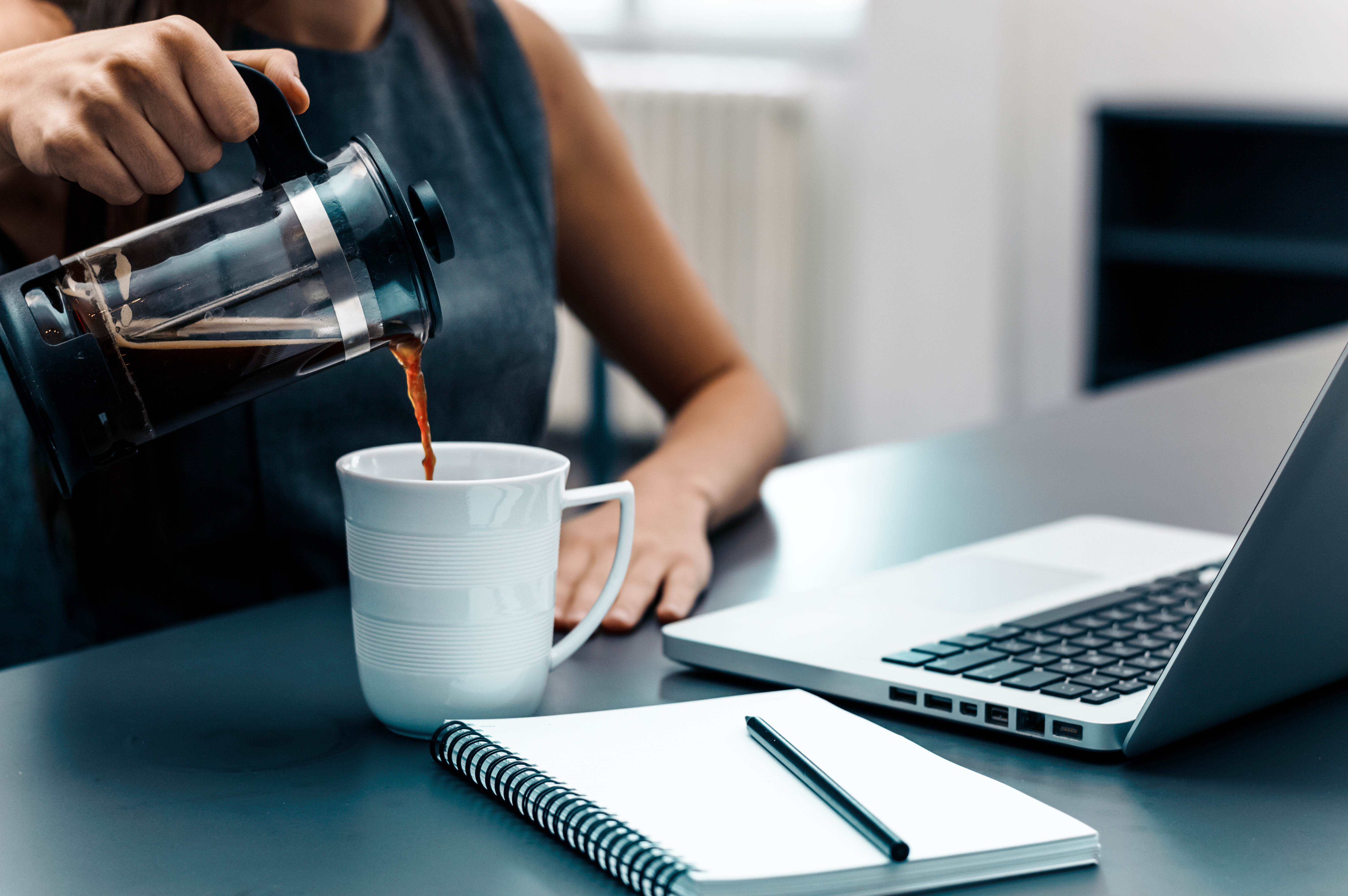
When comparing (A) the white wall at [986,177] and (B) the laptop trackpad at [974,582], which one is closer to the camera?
(B) the laptop trackpad at [974,582]

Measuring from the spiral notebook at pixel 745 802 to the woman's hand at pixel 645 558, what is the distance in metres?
0.18

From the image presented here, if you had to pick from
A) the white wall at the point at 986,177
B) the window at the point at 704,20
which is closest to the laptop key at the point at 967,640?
the white wall at the point at 986,177

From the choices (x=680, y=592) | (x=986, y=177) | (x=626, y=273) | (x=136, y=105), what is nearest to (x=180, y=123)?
(x=136, y=105)

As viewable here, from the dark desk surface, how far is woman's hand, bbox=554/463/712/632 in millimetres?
19

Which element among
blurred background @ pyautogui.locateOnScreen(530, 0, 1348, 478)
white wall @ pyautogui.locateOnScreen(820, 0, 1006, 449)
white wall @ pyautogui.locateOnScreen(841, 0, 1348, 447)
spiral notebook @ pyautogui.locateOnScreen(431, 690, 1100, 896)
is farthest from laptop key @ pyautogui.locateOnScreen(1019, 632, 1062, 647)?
white wall @ pyautogui.locateOnScreen(820, 0, 1006, 449)

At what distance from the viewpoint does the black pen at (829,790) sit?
0.47m

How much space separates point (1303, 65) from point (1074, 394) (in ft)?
3.06

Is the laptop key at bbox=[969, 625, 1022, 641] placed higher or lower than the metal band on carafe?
lower

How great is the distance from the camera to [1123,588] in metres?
0.79

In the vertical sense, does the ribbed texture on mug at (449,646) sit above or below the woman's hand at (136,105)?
below

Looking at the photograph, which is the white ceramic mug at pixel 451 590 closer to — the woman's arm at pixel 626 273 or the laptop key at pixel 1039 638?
the laptop key at pixel 1039 638

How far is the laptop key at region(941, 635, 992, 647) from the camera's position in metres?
0.67

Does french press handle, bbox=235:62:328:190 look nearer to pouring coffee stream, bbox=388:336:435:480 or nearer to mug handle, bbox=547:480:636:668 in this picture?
pouring coffee stream, bbox=388:336:435:480

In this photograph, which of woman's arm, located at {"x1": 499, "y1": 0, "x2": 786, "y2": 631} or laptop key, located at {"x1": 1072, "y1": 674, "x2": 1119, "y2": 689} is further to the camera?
woman's arm, located at {"x1": 499, "y1": 0, "x2": 786, "y2": 631}
